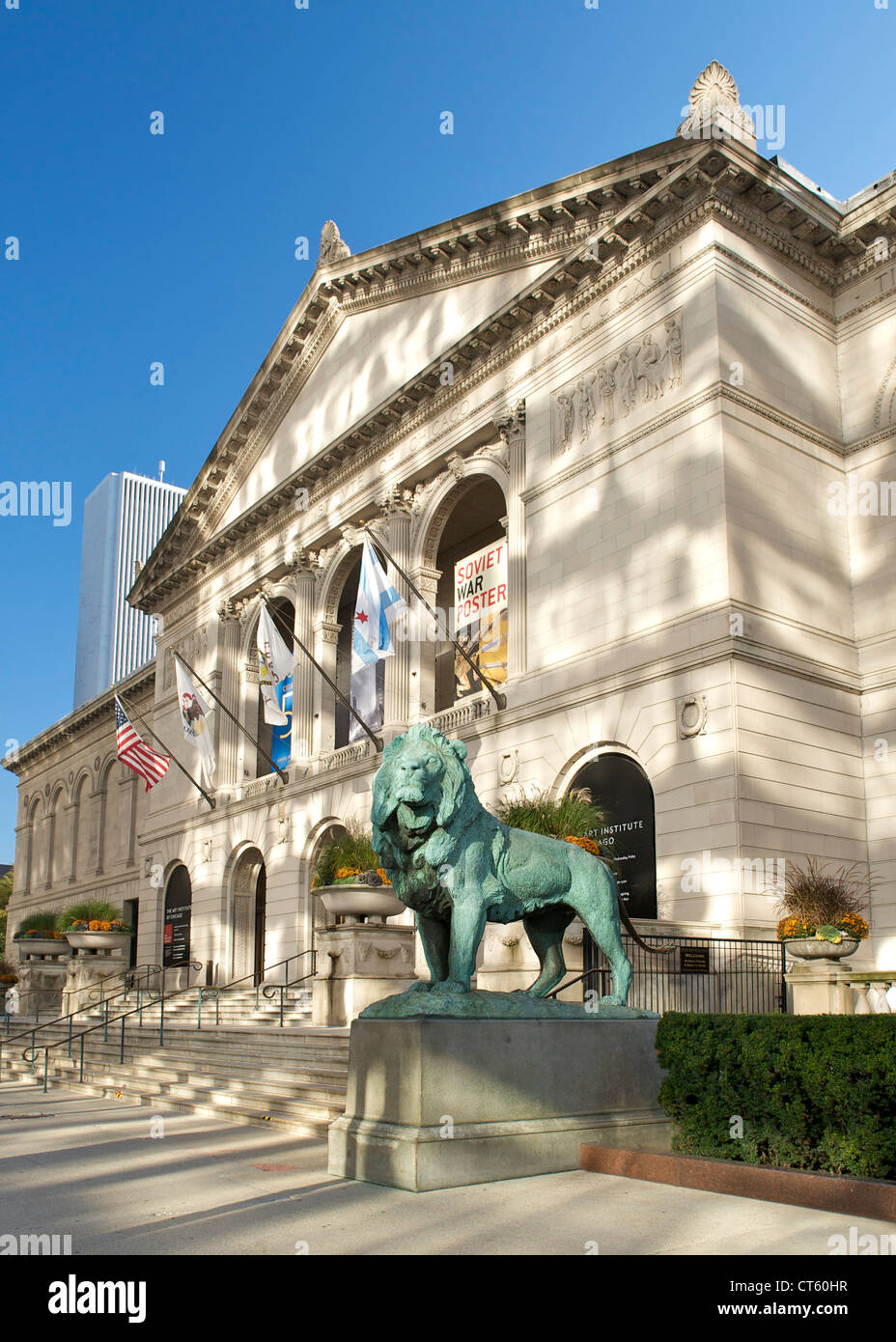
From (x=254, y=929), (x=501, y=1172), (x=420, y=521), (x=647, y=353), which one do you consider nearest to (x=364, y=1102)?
(x=501, y=1172)

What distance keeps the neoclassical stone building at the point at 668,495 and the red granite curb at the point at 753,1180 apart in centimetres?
966

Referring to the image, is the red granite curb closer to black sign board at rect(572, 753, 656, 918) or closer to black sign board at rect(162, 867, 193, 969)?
black sign board at rect(572, 753, 656, 918)

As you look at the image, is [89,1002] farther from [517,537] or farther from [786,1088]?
[786,1088]

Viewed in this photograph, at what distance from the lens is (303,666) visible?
1321 inches

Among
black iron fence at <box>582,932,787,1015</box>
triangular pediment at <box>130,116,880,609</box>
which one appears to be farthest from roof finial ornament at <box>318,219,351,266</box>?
black iron fence at <box>582,932,787,1015</box>

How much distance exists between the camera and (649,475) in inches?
855

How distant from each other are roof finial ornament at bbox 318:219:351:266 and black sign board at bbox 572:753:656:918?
1963 centimetres

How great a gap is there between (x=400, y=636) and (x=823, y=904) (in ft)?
46.0

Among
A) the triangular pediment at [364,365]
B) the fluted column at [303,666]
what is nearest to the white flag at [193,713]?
the fluted column at [303,666]

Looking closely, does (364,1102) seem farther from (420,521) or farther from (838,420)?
(420,521)

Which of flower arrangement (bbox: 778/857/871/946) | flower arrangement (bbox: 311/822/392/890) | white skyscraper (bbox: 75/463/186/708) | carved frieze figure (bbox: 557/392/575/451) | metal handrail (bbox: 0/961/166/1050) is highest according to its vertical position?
white skyscraper (bbox: 75/463/186/708)

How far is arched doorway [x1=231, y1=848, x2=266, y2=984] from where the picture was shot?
3512 cm

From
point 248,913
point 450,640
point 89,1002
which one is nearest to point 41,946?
point 248,913

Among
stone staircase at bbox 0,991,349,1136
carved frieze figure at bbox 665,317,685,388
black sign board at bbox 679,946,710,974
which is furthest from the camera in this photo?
carved frieze figure at bbox 665,317,685,388
